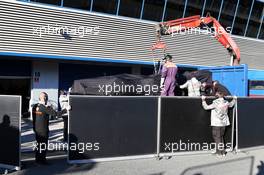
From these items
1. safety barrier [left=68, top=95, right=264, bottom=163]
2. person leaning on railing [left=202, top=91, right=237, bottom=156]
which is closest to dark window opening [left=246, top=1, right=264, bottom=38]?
safety barrier [left=68, top=95, right=264, bottom=163]

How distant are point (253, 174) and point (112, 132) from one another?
124 inches

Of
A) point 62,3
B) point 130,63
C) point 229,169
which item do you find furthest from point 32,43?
point 229,169

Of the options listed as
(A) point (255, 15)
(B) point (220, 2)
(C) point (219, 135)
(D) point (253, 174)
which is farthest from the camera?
(A) point (255, 15)

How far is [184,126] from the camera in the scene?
923 cm

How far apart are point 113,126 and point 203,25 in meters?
8.67

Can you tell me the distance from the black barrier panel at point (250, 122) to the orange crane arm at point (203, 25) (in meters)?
4.22

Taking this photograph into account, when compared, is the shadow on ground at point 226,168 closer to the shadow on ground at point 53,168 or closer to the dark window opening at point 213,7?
the shadow on ground at point 53,168

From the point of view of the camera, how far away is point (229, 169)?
26.9 ft

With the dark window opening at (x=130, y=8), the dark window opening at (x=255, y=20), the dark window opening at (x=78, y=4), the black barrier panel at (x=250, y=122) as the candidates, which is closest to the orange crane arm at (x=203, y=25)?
the dark window opening at (x=130, y=8)

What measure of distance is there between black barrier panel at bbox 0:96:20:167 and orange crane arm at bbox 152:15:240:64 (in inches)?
→ 342

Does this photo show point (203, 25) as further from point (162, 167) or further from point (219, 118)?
point (162, 167)

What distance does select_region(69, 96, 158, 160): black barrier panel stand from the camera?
26.6 feet

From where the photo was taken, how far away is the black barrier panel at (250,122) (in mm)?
9984

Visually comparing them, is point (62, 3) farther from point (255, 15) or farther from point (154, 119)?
point (255, 15)
